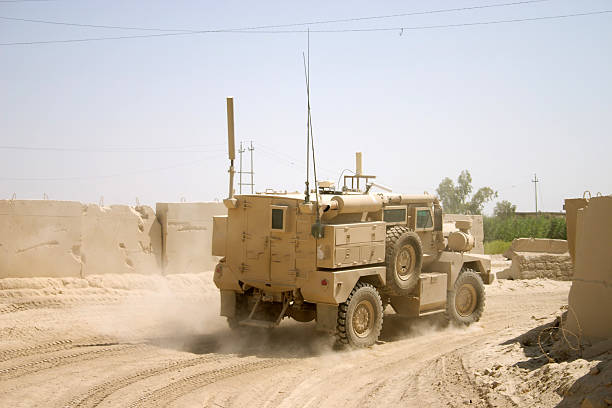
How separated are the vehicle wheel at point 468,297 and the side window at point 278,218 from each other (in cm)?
376

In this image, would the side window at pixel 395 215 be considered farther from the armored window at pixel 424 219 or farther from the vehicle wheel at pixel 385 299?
the vehicle wheel at pixel 385 299

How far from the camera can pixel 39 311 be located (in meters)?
11.8

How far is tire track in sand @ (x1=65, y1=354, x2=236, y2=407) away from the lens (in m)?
7.26

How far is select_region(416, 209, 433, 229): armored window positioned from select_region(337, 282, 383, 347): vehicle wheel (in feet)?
6.95

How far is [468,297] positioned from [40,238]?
8176 mm

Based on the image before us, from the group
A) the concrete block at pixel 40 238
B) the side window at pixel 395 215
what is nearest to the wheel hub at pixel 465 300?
the side window at pixel 395 215

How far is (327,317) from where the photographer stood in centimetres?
985

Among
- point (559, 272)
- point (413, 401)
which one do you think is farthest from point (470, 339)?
point (559, 272)

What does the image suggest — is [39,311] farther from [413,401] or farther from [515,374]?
[515,374]

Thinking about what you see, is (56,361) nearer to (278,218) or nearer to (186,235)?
(278,218)

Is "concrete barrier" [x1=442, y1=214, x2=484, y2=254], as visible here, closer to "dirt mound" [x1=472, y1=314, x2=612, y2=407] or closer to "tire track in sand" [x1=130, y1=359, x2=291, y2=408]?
"dirt mound" [x1=472, y1=314, x2=612, y2=407]

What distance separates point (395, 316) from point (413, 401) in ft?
17.9

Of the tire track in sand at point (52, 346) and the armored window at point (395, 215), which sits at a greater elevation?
the armored window at point (395, 215)

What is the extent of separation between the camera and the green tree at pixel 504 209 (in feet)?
179
